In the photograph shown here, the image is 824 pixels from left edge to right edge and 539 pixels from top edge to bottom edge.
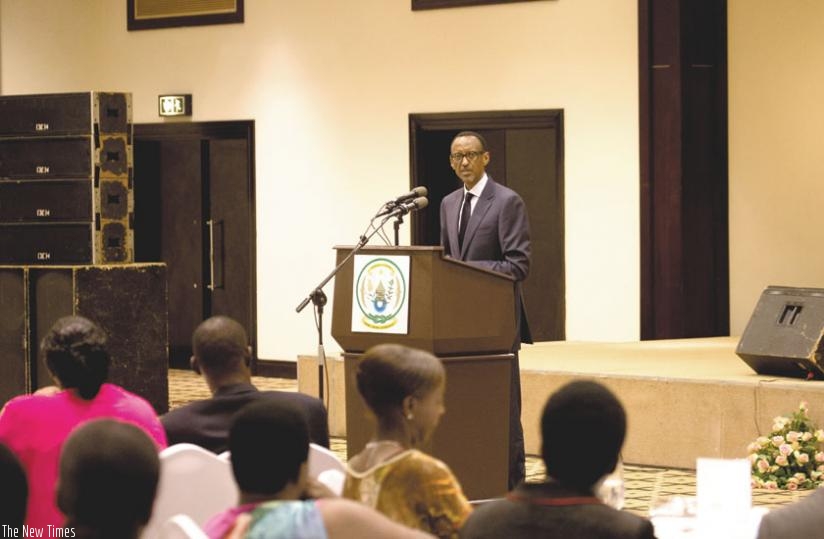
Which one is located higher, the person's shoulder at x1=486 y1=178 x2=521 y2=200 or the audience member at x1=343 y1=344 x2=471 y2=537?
the person's shoulder at x1=486 y1=178 x2=521 y2=200

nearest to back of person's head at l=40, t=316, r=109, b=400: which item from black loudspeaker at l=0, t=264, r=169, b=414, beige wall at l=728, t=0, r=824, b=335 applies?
black loudspeaker at l=0, t=264, r=169, b=414

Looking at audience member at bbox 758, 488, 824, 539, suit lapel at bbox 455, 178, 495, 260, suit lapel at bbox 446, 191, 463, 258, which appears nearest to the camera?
audience member at bbox 758, 488, 824, 539

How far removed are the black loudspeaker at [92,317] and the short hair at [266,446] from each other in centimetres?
650

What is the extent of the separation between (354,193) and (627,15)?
2609 millimetres

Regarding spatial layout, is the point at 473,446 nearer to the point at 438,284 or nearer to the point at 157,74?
the point at 438,284

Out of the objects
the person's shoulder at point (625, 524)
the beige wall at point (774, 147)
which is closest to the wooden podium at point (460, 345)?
the person's shoulder at point (625, 524)

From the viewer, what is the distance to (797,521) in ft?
8.59

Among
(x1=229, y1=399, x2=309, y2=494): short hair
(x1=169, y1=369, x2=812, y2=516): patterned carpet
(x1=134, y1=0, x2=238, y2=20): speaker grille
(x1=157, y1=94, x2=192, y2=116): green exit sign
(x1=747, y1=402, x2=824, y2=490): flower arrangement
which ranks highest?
(x1=134, y1=0, x2=238, y2=20): speaker grille

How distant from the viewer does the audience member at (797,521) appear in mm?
2609

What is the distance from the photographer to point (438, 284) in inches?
217

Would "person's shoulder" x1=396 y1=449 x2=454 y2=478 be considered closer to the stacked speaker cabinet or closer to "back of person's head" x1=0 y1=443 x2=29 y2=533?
"back of person's head" x1=0 y1=443 x2=29 y2=533

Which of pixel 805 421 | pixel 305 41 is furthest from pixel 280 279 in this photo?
pixel 805 421

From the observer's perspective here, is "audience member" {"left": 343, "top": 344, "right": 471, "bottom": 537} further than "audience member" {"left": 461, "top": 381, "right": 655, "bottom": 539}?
Yes

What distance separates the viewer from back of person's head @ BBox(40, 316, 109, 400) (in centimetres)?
377
